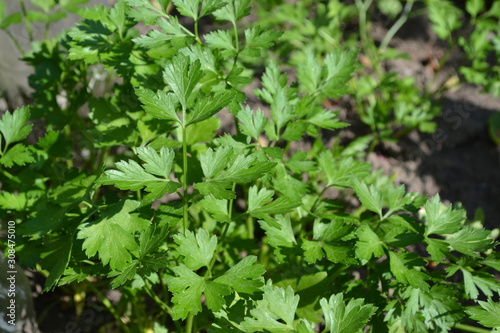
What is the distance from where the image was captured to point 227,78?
4.25ft

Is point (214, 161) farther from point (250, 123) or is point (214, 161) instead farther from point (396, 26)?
point (396, 26)

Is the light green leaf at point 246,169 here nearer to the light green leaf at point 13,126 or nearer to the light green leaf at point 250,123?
the light green leaf at point 250,123

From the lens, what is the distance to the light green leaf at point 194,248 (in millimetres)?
1091

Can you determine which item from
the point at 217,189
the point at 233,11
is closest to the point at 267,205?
the point at 217,189

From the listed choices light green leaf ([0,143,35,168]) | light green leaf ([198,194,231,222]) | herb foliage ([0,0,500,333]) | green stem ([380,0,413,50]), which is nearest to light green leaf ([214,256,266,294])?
herb foliage ([0,0,500,333])

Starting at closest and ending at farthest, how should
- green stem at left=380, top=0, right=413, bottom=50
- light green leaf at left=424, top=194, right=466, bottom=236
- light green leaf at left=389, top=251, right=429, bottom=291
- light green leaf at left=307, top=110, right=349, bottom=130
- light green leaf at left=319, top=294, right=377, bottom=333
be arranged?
light green leaf at left=319, top=294, right=377, bottom=333 → light green leaf at left=389, top=251, right=429, bottom=291 → light green leaf at left=424, top=194, right=466, bottom=236 → light green leaf at left=307, top=110, right=349, bottom=130 → green stem at left=380, top=0, right=413, bottom=50

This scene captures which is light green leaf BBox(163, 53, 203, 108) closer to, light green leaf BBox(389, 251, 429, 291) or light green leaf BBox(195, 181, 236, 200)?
light green leaf BBox(195, 181, 236, 200)

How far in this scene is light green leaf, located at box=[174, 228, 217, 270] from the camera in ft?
3.58

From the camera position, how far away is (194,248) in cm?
111

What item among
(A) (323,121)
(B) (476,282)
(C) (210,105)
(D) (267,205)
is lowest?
(B) (476,282)

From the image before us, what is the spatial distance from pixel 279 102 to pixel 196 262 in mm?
529

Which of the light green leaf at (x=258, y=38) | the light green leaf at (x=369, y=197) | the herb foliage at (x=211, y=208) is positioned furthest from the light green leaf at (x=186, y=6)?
the light green leaf at (x=369, y=197)

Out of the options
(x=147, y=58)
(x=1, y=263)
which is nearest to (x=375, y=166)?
(x=147, y=58)

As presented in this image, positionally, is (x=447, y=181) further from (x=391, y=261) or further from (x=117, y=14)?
(x=117, y=14)
